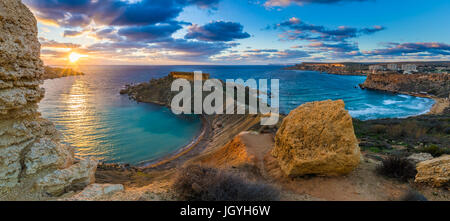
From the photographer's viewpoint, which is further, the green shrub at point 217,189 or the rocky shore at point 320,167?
the rocky shore at point 320,167

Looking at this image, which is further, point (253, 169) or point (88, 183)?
point (253, 169)

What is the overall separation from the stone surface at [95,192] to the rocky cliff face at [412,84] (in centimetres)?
6351

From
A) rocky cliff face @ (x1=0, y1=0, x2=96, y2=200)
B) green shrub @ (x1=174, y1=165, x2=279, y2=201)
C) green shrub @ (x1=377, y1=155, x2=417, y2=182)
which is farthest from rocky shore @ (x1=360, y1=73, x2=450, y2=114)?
rocky cliff face @ (x1=0, y1=0, x2=96, y2=200)

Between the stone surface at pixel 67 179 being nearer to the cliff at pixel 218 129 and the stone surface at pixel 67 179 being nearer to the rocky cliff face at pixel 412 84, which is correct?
the cliff at pixel 218 129

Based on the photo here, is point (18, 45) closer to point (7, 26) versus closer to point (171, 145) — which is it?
point (7, 26)

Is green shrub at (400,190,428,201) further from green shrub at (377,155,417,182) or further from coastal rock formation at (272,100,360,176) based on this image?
coastal rock formation at (272,100,360,176)

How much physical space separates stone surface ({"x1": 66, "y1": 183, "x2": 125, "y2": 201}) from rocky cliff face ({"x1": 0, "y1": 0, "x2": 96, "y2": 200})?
52 cm

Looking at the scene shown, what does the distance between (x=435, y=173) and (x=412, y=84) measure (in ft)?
238

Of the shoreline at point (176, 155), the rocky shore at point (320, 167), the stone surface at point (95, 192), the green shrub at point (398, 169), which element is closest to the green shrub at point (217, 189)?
the rocky shore at point (320, 167)

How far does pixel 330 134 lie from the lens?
604cm

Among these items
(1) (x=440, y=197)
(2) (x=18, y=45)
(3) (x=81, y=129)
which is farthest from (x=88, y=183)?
(3) (x=81, y=129)

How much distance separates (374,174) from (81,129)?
74.4 feet

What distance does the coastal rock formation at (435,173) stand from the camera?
16.0 feet
